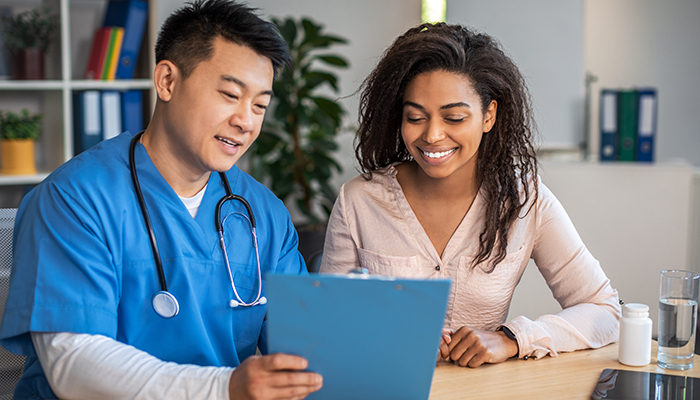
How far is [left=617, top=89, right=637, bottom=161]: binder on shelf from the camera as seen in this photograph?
3150 millimetres

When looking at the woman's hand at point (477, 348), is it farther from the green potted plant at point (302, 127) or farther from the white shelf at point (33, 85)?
the white shelf at point (33, 85)

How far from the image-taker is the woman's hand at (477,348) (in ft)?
3.78

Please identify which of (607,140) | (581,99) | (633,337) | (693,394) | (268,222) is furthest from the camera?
(581,99)

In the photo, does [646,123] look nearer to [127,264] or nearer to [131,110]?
[131,110]

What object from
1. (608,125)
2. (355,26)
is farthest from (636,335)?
(355,26)

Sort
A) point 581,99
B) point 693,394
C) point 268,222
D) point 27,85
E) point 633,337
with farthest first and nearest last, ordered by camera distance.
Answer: point 581,99, point 27,85, point 268,222, point 633,337, point 693,394

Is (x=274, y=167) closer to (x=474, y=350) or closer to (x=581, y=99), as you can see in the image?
(x=581, y=99)

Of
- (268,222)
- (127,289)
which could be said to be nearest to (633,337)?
(268,222)

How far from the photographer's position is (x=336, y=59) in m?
3.20

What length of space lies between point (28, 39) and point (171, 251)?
6.51 ft

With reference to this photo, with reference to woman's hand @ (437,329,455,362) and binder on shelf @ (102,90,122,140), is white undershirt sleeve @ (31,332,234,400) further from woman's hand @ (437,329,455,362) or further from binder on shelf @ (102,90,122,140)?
binder on shelf @ (102,90,122,140)

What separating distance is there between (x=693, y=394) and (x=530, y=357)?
286mm

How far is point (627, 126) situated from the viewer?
10.4 ft

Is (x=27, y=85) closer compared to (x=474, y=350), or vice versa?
(x=474, y=350)
